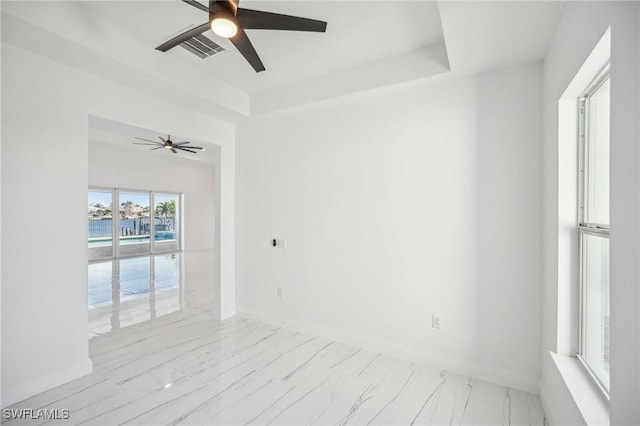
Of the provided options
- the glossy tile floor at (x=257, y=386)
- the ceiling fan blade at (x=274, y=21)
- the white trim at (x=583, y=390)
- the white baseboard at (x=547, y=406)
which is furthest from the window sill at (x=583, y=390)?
the ceiling fan blade at (x=274, y=21)

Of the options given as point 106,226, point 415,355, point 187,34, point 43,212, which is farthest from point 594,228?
point 106,226

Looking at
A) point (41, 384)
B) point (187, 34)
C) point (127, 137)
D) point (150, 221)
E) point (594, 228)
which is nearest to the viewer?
point (594, 228)

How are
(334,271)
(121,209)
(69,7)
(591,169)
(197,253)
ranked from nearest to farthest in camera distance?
(591,169) → (69,7) → (334,271) → (121,209) → (197,253)

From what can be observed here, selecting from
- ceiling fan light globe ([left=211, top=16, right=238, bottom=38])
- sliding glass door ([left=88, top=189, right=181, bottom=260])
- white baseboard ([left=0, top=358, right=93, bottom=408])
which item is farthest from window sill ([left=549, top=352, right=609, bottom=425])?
sliding glass door ([left=88, top=189, right=181, bottom=260])

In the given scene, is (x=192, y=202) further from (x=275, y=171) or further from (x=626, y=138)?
(x=626, y=138)

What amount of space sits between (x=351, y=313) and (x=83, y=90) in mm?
3252

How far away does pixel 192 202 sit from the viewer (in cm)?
1062

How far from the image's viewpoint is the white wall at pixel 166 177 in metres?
8.23

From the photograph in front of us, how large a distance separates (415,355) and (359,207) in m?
1.52

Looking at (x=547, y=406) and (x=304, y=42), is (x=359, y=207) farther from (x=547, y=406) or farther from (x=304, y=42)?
(x=547, y=406)

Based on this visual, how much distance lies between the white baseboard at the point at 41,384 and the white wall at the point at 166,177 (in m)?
5.74

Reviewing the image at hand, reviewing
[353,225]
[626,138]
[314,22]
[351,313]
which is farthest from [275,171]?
[626,138]

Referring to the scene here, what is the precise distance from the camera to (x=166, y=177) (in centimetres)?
975

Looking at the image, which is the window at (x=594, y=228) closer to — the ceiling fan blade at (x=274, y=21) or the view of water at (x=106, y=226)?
the ceiling fan blade at (x=274, y=21)
